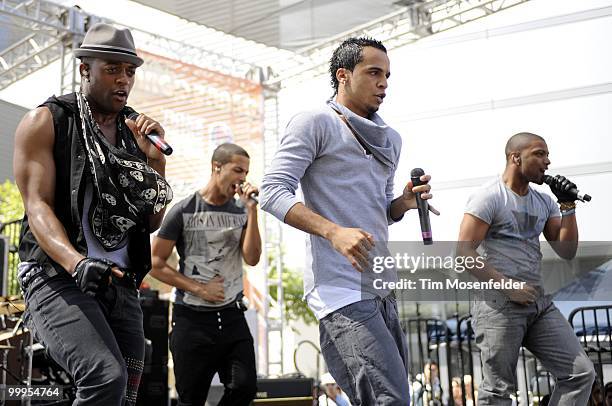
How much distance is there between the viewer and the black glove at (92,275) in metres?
2.15

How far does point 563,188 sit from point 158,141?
245 cm

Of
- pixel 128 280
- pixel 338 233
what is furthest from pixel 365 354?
pixel 128 280

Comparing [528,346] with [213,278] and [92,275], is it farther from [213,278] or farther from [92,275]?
[92,275]

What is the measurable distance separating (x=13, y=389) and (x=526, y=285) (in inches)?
132

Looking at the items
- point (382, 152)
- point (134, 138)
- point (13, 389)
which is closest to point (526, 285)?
point (382, 152)

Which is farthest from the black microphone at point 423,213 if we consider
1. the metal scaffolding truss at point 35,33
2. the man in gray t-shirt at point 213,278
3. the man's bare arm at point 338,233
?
the metal scaffolding truss at point 35,33

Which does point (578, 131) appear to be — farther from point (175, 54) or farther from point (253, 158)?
point (175, 54)

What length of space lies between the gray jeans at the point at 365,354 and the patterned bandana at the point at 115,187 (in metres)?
0.68

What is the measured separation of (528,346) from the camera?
398 centimetres

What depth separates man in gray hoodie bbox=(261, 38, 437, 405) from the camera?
2.40 m

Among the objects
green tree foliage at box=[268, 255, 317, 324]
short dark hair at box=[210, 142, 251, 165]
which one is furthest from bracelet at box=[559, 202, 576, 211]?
green tree foliage at box=[268, 255, 317, 324]

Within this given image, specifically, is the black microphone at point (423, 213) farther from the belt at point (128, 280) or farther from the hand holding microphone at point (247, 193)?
the hand holding microphone at point (247, 193)

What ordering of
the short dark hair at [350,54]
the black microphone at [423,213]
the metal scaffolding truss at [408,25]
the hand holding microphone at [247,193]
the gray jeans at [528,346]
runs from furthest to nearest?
1. the metal scaffolding truss at [408,25]
2. the hand holding microphone at [247,193]
3. the gray jeans at [528,346]
4. the short dark hair at [350,54]
5. the black microphone at [423,213]

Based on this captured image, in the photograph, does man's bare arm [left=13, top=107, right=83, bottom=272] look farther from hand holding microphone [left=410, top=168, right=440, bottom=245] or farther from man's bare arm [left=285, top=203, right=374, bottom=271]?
hand holding microphone [left=410, top=168, right=440, bottom=245]
